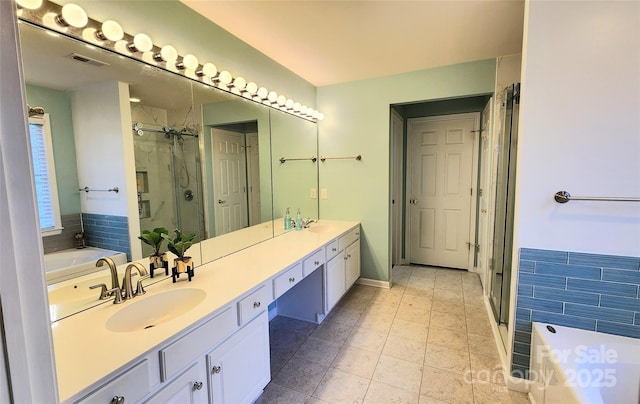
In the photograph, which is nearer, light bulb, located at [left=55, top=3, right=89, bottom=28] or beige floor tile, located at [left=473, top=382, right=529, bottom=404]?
light bulb, located at [left=55, top=3, right=89, bottom=28]

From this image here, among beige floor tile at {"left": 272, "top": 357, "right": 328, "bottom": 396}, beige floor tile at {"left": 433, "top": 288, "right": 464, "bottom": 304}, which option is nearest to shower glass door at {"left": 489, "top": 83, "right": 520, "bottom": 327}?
beige floor tile at {"left": 433, "top": 288, "right": 464, "bottom": 304}

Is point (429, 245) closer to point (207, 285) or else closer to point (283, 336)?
point (283, 336)

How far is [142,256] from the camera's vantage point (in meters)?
1.50

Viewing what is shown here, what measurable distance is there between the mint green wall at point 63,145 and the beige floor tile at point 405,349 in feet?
6.91

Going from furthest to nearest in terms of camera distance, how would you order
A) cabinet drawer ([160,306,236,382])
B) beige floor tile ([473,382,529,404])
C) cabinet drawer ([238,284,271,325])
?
1. beige floor tile ([473,382,529,404])
2. cabinet drawer ([238,284,271,325])
3. cabinet drawer ([160,306,236,382])

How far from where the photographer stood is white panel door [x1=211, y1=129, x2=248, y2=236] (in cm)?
203

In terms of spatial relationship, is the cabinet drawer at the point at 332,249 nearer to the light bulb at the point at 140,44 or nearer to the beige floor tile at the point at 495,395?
the beige floor tile at the point at 495,395

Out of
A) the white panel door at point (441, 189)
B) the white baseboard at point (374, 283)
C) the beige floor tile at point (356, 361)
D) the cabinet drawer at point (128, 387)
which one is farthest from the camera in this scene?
the white panel door at point (441, 189)

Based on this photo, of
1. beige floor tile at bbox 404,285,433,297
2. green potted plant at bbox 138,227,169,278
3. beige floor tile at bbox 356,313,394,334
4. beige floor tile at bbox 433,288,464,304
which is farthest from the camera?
beige floor tile at bbox 404,285,433,297

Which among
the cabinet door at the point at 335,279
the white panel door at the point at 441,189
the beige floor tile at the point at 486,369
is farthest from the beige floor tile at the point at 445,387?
the white panel door at the point at 441,189

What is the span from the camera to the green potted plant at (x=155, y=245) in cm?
149

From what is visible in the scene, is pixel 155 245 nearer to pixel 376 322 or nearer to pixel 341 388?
pixel 341 388

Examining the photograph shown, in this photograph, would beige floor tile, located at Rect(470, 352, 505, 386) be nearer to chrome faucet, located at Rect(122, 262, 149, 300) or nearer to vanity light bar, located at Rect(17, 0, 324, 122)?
chrome faucet, located at Rect(122, 262, 149, 300)

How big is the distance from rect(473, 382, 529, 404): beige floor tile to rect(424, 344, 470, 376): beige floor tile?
145mm
